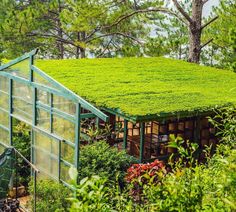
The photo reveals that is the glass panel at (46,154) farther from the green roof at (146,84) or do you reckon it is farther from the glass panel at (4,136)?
the glass panel at (4,136)

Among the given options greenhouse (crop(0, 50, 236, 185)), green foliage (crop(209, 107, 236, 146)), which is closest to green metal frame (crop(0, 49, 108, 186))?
greenhouse (crop(0, 50, 236, 185))

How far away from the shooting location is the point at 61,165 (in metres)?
9.12

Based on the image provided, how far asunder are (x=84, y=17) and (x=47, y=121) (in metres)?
9.46

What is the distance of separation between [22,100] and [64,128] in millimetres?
1788

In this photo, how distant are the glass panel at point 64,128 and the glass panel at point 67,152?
0.52 feet

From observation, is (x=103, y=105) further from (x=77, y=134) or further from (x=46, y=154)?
(x=46, y=154)

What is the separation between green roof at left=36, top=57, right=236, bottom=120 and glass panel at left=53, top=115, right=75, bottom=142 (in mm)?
988

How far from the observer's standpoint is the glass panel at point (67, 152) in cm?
877

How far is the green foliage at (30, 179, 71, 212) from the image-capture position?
879 cm

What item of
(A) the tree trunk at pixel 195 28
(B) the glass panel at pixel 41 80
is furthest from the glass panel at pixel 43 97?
(A) the tree trunk at pixel 195 28

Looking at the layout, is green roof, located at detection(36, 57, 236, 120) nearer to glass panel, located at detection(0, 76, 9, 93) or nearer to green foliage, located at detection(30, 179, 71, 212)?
glass panel, located at detection(0, 76, 9, 93)

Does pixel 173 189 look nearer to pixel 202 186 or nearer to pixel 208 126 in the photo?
pixel 202 186

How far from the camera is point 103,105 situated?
9.50 metres

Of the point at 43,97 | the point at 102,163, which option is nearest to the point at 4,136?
the point at 43,97
